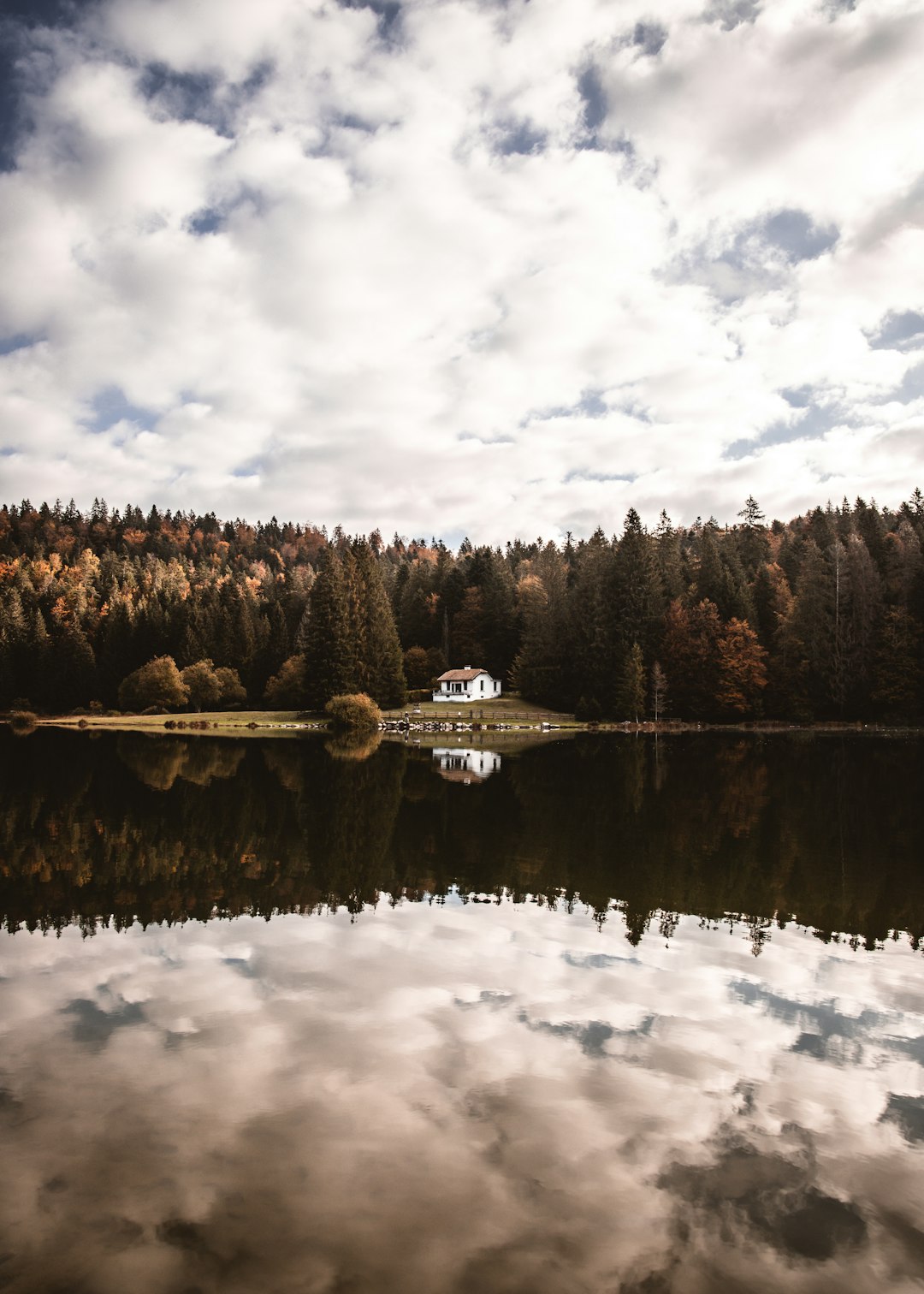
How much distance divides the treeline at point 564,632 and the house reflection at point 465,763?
1152 inches

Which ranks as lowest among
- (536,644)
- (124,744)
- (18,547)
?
(124,744)

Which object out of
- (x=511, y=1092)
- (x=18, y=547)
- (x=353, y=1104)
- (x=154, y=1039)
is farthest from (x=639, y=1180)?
(x=18, y=547)

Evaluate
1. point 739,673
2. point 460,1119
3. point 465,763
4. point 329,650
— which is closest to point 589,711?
point 739,673

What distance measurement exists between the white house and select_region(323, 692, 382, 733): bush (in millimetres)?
21969

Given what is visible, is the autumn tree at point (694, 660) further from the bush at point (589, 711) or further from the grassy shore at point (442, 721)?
the bush at point (589, 711)

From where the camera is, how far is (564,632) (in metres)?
85.8

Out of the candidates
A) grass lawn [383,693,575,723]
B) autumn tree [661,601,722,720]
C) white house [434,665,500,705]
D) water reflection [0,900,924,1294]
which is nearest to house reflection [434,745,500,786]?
water reflection [0,900,924,1294]

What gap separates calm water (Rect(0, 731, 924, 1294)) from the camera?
5.25 m

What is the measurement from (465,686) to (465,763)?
4965 cm

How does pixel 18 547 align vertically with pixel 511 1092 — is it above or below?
above

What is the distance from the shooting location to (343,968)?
10547 millimetres

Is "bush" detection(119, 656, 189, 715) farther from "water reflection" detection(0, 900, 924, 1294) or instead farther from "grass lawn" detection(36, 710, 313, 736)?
"water reflection" detection(0, 900, 924, 1294)

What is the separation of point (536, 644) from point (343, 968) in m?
77.5

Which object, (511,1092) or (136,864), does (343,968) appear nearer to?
(511,1092)
